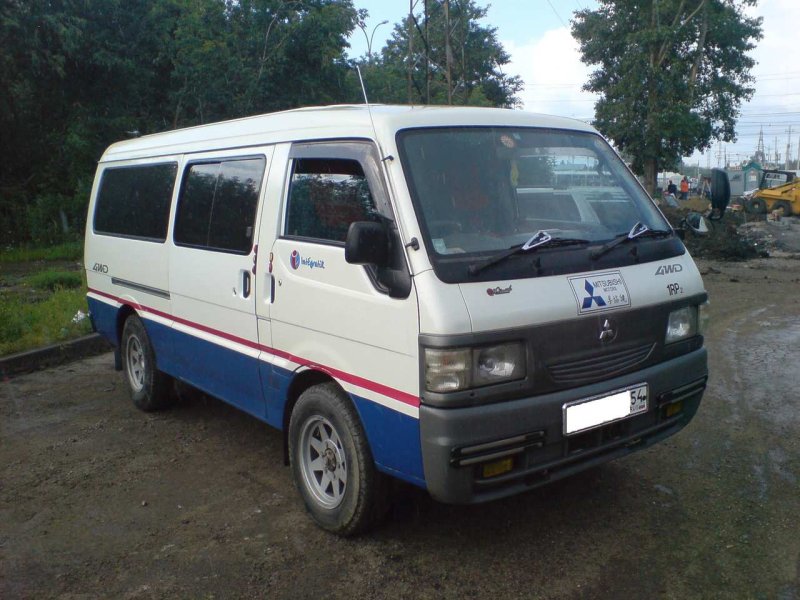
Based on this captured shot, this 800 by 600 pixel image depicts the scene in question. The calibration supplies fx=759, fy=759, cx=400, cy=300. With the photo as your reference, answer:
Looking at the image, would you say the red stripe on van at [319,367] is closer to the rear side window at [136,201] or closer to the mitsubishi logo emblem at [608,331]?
the rear side window at [136,201]

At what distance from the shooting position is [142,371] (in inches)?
237

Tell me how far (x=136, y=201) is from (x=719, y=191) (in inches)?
166

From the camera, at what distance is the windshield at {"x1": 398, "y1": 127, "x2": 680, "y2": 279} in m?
→ 3.46

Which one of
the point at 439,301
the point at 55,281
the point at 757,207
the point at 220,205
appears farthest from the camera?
the point at 757,207

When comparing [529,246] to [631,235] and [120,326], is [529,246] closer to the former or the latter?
[631,235]

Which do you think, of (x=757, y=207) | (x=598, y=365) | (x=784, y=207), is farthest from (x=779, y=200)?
(x=598, y=365)

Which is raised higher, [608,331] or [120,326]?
[608,331]

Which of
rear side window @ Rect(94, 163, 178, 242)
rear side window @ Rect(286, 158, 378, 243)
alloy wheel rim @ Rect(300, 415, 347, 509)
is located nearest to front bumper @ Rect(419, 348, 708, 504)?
alloy wheel rim @ Rect(300, 415, 347, 509)

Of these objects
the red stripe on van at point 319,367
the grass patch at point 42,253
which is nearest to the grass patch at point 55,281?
the grass patch at point 42,253

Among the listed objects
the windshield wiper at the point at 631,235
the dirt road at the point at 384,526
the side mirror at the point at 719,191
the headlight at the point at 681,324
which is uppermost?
the side mirror at the point at 719,191

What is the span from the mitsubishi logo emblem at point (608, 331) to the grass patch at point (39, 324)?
645 centimetres

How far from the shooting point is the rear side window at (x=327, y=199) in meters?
3.64

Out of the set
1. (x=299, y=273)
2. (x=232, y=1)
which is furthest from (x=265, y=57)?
(x=299, y=273)

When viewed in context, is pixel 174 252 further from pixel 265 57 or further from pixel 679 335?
pixel 265 57
